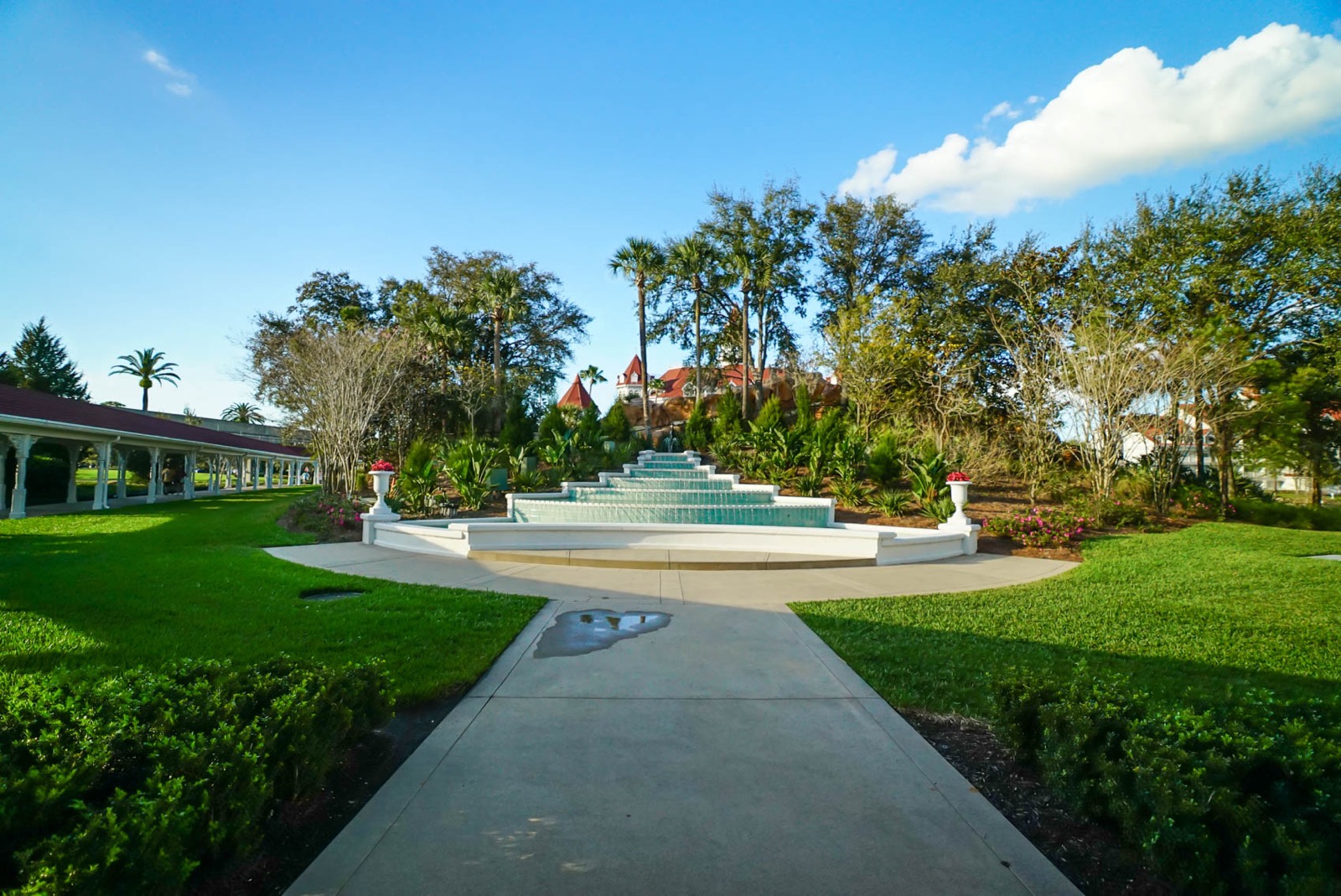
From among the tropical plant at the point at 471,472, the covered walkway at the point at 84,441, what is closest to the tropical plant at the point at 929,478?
the tropical plant at the point at 471,472

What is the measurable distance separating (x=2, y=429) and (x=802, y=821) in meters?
21.6

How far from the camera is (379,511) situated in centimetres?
1089

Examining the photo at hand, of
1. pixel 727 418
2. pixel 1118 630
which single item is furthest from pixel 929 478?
pixel 727 418

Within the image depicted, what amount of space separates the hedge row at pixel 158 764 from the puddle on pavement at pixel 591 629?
1.90 meters

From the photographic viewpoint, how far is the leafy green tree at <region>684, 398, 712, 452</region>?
73.2 feet

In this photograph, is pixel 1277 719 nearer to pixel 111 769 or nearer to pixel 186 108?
pixel 111 769

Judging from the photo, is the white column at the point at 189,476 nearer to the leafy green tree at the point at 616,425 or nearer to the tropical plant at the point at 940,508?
the leafy green tree at the point at 616,425

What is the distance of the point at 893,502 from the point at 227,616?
1078 cm

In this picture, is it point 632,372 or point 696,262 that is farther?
point 632,372

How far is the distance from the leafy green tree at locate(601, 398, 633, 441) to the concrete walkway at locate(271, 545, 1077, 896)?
16.4 m

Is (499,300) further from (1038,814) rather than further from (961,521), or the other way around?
(1038,814)

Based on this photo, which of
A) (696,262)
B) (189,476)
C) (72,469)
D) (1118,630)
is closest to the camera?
(1118,630)

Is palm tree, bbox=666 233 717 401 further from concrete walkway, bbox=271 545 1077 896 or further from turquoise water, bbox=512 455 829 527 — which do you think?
concrete walkway, bbox=271 545 1077 896

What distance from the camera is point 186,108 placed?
31.3 feet
